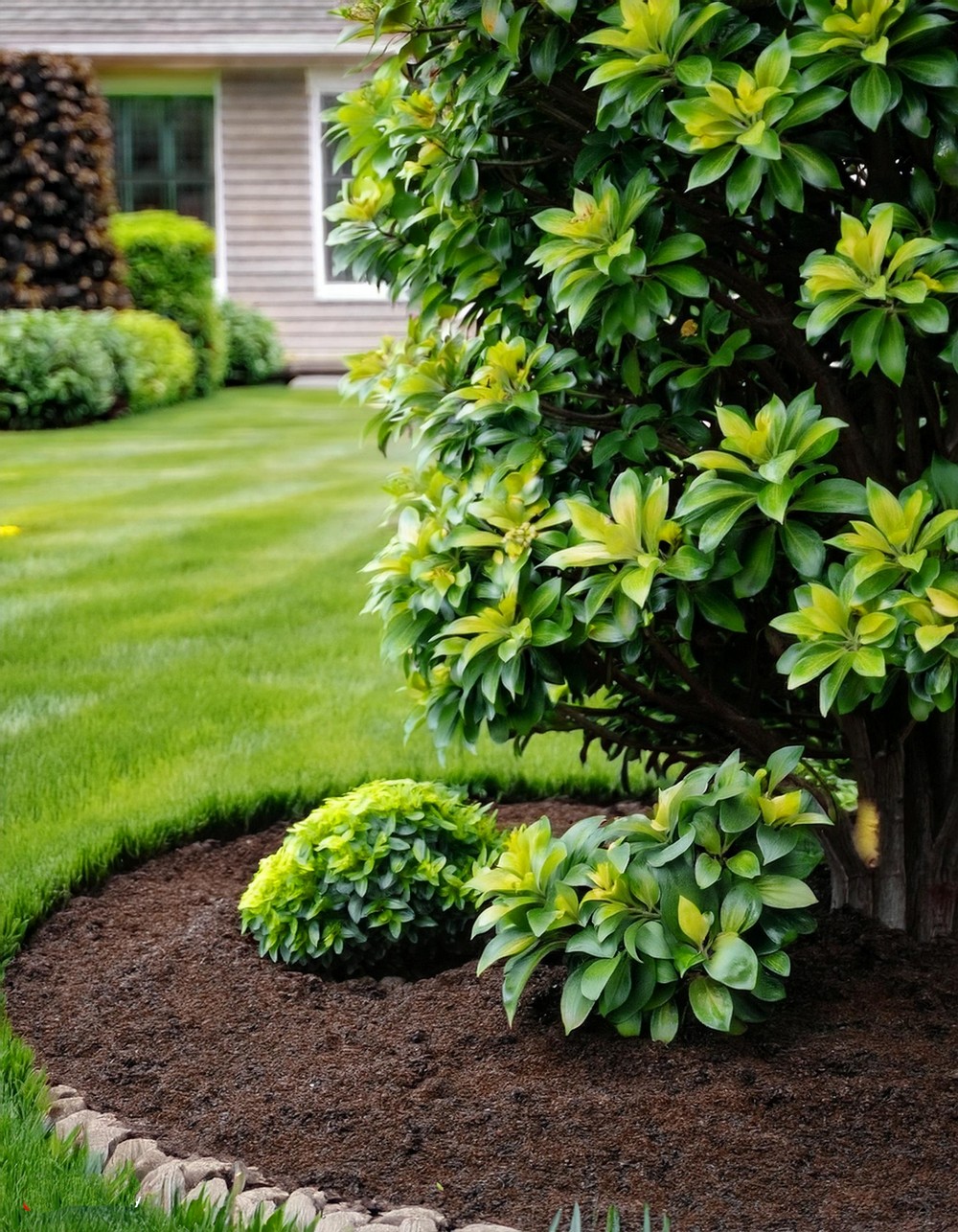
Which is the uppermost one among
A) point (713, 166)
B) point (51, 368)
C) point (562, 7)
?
point (562, 7)

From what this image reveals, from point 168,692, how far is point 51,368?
308 inches

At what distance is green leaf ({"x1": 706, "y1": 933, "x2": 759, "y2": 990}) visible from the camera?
2314 mm

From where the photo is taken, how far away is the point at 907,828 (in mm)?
2809

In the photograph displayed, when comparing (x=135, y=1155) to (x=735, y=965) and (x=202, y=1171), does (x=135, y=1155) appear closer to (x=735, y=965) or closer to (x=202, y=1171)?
(x=202, y=1171)

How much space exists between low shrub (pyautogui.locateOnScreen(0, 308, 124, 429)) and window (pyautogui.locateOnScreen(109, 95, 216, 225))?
6.97m

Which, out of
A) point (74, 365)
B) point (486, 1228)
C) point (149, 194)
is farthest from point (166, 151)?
point (486, 1228)

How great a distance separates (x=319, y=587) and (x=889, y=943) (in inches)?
160

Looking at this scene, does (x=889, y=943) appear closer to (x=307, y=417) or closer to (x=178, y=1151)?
(x=178, y=1151)

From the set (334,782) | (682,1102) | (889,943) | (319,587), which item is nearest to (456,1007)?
(682,1102)

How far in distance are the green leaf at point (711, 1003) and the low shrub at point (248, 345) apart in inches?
593

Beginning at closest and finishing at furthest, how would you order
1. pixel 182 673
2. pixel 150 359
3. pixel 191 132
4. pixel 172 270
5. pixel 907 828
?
pixel 907 828 < pixel 182 673 < pixel 150 359 < pixel 172 270 < pixel 191 132

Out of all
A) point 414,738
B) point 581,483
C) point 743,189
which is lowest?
point 414,738

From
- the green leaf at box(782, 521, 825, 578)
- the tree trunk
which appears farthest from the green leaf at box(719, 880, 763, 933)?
the green leaf at box(782, 521, 825, 578)

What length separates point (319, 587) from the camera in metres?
6.46
